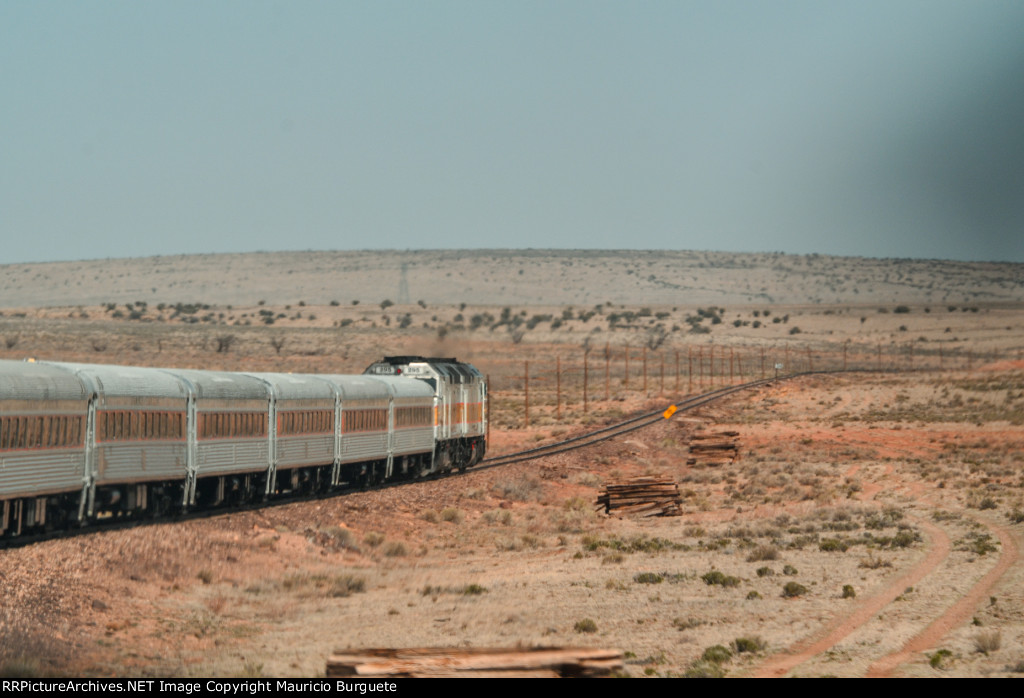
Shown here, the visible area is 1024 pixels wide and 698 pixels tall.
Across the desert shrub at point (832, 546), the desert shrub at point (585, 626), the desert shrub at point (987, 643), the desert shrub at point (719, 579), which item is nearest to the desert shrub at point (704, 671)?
the desert shrub at point (585, 626)

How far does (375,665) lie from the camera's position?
11180mm

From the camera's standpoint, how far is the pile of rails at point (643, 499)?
112ft

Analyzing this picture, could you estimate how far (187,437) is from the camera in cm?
2506

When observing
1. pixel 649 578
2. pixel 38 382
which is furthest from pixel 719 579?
pixel 38 382

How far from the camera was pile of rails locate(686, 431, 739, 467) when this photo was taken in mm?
50562

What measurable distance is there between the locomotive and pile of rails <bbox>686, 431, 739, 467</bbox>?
14.1m

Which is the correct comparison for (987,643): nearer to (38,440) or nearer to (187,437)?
(38,440)

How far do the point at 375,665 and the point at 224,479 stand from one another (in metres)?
16.8

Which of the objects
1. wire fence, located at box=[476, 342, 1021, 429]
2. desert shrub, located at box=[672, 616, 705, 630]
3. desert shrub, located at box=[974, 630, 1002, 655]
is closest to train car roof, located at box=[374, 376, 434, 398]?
desert shrub, located at box=[672, 616, 705, 630]

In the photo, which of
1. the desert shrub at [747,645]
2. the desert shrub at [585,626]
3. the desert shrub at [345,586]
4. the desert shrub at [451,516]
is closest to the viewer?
the desert shrub at [747,645]

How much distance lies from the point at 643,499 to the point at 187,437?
552 inches

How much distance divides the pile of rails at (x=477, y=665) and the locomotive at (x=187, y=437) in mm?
9858

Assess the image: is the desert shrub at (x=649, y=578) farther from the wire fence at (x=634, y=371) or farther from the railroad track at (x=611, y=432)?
the wire fence at (x=634, y=371)

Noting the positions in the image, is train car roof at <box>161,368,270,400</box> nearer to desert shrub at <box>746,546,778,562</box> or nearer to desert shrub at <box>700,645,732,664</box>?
desert shrub at <box>746,546,778,562</box>
